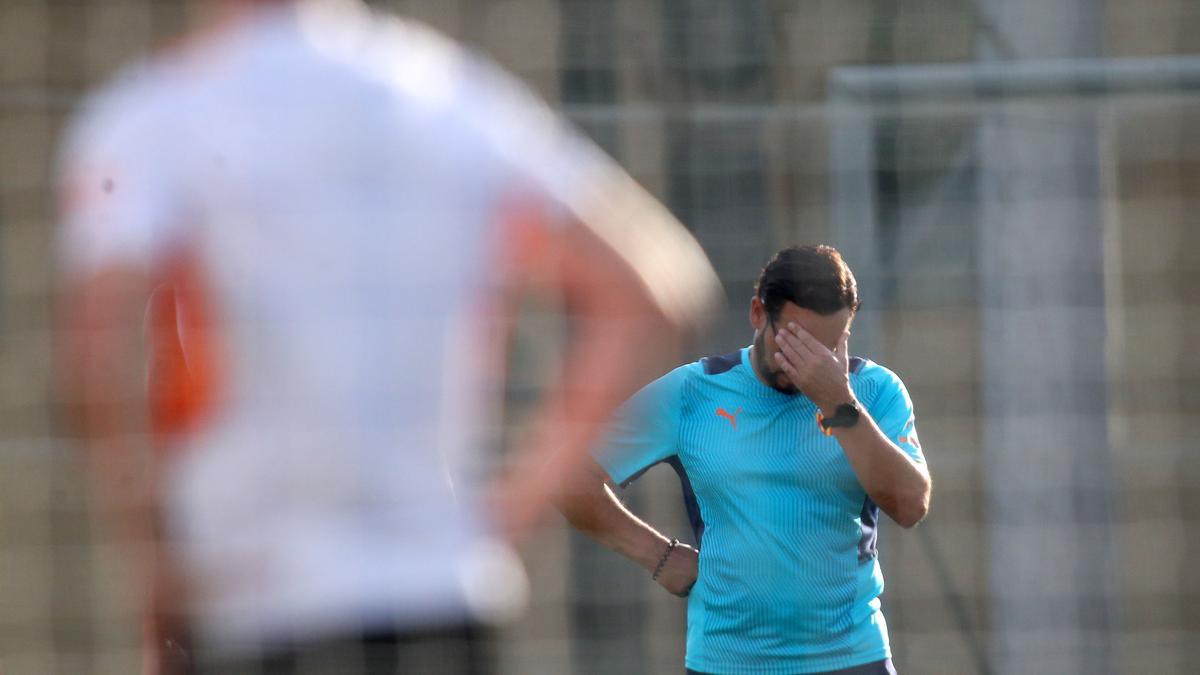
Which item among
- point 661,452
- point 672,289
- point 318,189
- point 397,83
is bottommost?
point 661,452

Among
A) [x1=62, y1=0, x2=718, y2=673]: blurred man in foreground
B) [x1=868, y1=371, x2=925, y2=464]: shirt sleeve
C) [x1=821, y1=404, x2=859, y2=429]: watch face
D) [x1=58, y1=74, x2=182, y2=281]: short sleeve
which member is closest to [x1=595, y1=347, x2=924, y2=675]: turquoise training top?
[x1=868, y1=371, x2=925, y2=464]: shirt sleeve

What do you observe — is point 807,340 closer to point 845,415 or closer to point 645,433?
point 845,415

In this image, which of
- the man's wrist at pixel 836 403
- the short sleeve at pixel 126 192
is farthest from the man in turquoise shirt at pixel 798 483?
the short sleeve at pixel 126 192

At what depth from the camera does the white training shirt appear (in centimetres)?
154

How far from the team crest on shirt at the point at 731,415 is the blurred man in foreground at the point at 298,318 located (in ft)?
4.84

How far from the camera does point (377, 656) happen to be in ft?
5.15

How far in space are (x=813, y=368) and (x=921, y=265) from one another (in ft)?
3.79

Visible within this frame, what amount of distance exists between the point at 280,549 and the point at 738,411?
1.65m

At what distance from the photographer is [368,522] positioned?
1565mm

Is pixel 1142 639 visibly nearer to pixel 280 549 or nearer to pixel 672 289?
pixel 672 289

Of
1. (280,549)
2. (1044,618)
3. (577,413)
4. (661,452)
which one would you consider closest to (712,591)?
(661,452)

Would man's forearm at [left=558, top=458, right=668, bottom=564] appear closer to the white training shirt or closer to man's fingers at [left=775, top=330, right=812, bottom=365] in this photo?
man's fingers at [left=775, top=330, right=812, bottom=365]

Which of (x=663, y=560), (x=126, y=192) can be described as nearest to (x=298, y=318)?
(x=126, y=192)

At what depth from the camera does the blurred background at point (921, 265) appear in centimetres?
309
